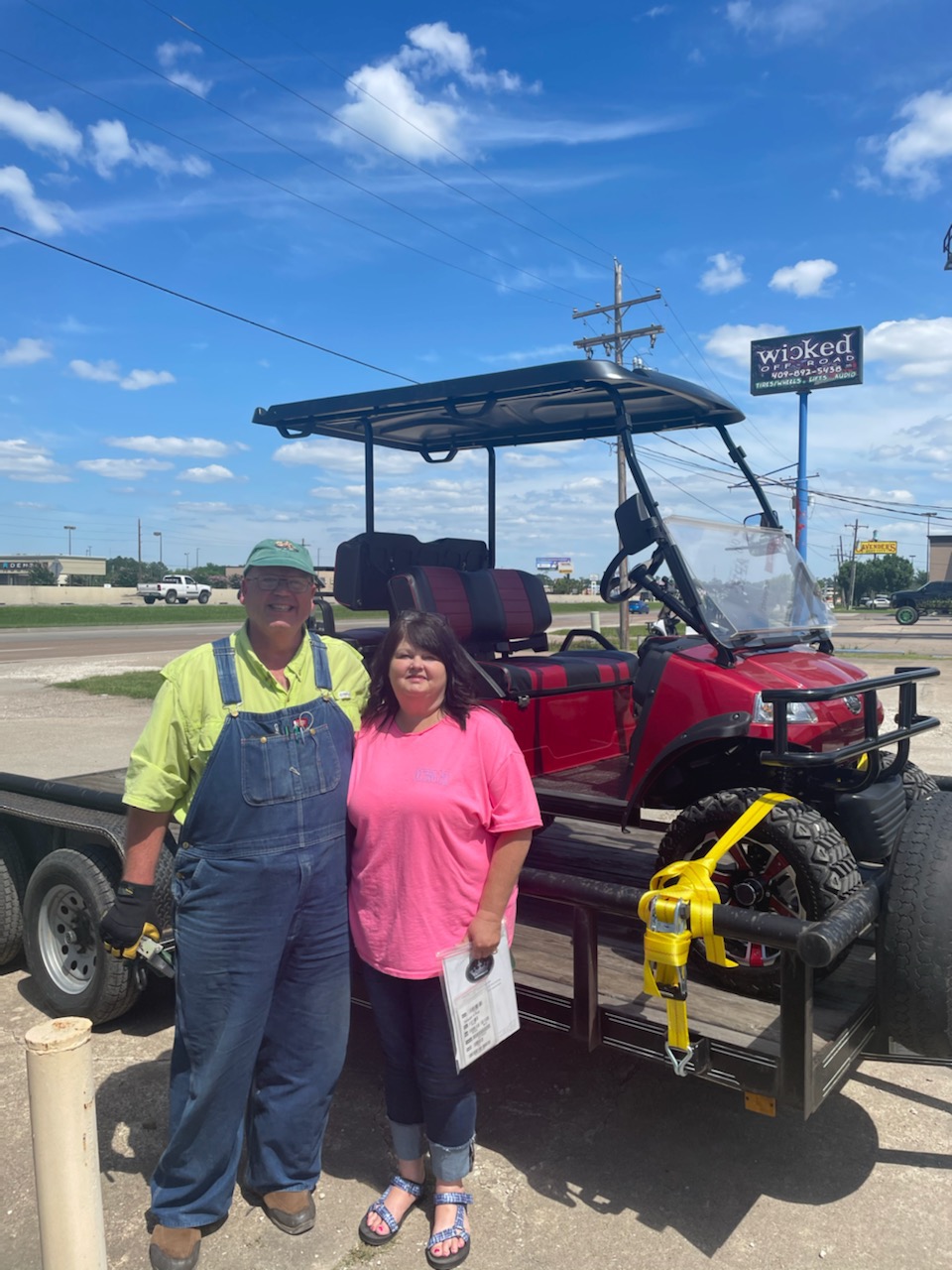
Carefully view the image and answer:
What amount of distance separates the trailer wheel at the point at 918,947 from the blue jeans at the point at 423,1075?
52.2 inches

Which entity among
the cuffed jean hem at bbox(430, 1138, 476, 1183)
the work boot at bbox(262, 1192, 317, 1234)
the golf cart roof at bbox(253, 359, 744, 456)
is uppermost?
the golf cart roof at bbox(253, 359, 744, 456)

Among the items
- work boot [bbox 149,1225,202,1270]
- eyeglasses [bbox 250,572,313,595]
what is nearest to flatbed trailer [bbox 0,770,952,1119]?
work boot [bbox 149,1225,202,1270]

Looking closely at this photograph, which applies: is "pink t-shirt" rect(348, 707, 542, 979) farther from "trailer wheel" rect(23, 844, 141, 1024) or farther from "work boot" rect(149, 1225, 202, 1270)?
"trailer wheel" rect(23, 844, 141, 1024)

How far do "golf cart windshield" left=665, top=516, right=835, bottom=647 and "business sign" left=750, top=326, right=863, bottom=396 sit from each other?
1201 inches

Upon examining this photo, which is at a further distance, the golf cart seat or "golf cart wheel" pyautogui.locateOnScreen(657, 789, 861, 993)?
the golf cart seat

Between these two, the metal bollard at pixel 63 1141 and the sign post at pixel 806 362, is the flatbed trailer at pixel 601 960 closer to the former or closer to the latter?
the metal bollard at pixel 63 1141

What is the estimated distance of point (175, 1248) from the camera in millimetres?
2691

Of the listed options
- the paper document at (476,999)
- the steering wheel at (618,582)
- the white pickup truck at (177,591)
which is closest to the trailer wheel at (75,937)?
the paper document at (476,999)

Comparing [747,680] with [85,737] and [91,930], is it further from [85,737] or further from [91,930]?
[85,737]

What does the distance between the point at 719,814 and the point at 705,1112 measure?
114cm

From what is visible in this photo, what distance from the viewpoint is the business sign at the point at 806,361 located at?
108 ft

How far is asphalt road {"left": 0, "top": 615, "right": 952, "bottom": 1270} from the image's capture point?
109 inches

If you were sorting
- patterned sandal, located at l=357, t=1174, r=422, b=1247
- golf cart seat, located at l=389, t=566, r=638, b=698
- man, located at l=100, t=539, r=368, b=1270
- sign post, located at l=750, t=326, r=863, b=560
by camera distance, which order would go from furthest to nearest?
sign post, located at l=750, t=326, r=863, b=560, golf cart seat, located at l=389, t=566, r=638, b=698, patterned sandal, located at l=357, t=1174, r=422, b=1247, man, located at l=100, t=539, r=368, b=1270

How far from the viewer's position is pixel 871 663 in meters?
21.6
